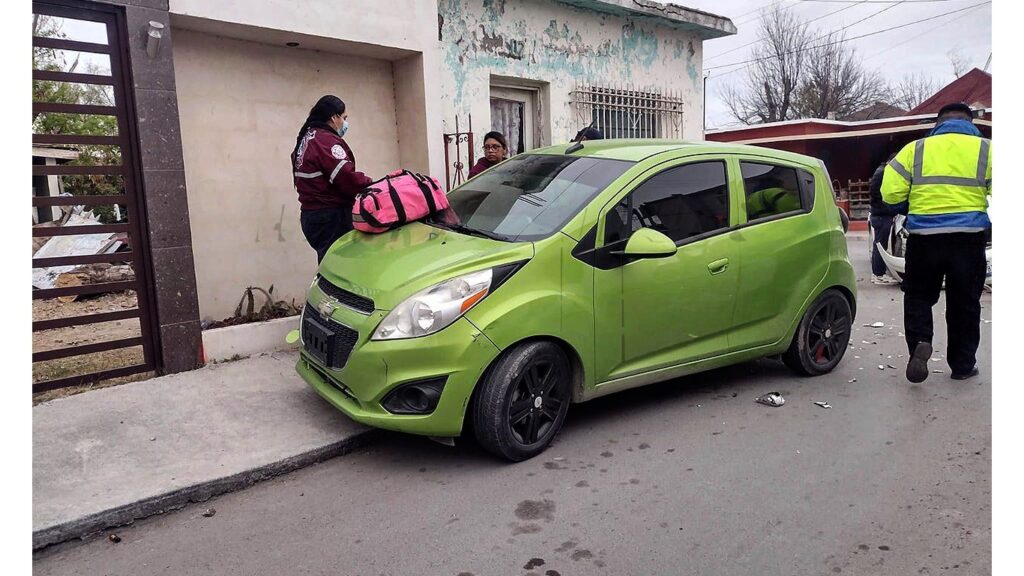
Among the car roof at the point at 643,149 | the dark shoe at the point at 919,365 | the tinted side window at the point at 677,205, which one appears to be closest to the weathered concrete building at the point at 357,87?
the car roof at the point at 643,149

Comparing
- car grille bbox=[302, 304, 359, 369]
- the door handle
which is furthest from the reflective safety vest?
car grille bbox=[302, 304, 359, 369]

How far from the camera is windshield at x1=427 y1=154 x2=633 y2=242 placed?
4.21 metres

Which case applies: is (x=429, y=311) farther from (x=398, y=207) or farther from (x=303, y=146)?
(x=303, y=146)

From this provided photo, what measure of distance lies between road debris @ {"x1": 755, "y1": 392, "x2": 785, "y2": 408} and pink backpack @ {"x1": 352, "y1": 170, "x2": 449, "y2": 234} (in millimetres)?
2611

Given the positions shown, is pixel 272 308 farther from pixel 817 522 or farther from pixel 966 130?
pixel 966 130

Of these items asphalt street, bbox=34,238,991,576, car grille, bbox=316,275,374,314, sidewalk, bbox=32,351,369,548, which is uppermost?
car grille, bbox=316,275,374,314

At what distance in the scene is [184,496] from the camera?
3.57 m

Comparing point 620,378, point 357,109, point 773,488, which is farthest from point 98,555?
point 357,109

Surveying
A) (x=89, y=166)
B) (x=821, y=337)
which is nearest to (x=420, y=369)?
(x=89, y=166)

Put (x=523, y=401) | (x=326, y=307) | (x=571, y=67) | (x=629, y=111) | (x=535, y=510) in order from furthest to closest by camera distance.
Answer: (x=629, y=111)
(x=571, y=67)
(x=326, y=307)
(x=523, y=401)
(x=535, y=510)

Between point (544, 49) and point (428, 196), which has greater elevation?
point (544, 49)

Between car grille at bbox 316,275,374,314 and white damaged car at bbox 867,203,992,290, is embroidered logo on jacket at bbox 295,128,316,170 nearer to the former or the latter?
car grille at bbox 316,275,374,314

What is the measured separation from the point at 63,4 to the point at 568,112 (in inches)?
213

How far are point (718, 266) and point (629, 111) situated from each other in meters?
5.34
